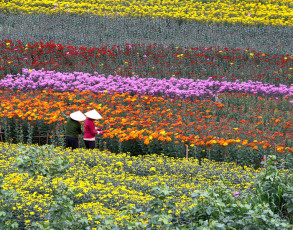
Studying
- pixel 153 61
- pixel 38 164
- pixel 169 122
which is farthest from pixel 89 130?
pixel 153 61

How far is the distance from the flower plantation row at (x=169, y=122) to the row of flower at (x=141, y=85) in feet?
1.33

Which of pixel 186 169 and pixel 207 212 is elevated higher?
pixel 207 212

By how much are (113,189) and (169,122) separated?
407cm

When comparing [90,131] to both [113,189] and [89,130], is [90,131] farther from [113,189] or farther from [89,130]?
[113,189]

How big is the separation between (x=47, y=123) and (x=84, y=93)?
6.14 ft

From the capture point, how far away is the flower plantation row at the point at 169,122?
9.65 m

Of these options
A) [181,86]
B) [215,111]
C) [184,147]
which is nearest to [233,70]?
[181,86]

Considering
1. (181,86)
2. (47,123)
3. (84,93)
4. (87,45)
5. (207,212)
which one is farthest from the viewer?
(87,45)

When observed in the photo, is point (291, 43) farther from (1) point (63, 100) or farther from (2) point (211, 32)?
(1) point (63, 100)

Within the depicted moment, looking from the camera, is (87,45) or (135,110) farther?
(87,45)

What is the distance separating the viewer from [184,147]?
9820 millimetres

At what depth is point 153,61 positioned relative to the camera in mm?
16062

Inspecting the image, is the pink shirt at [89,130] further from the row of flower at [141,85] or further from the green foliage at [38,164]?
the green foliage at [38,164]

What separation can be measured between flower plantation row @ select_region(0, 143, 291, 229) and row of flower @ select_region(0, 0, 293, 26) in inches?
530
